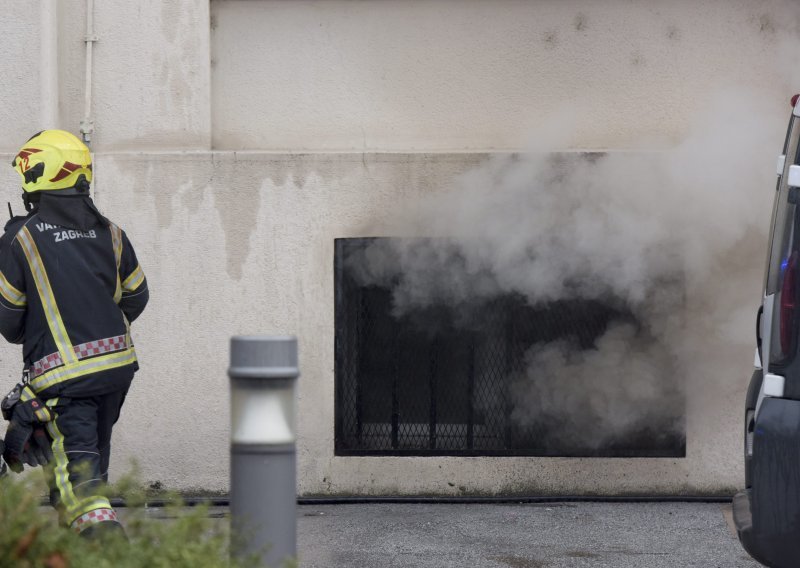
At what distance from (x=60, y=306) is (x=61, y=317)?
0.04m

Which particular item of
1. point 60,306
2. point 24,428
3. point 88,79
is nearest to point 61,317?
point 60,306

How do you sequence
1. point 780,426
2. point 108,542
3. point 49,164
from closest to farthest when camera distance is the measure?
point 108,542 → point 780,426 → point 49,164

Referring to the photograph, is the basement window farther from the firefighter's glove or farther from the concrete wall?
the firefighter's glove

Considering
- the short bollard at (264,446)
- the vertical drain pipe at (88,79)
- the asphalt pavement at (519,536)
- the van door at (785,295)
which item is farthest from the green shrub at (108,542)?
the vertical drain pipe at (88,79)

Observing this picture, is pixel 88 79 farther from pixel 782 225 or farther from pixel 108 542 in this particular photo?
pixel 108 542

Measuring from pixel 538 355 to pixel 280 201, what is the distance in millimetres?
1671

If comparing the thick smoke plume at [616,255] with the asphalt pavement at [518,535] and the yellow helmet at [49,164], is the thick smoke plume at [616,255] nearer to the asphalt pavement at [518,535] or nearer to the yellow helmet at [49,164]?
the asphalt pavement at [518,535]

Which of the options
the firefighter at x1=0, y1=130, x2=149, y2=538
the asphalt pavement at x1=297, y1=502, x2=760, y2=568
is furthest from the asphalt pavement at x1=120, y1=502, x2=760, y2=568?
the firefighter at x1=0, y1=130, x2=149, y2=538

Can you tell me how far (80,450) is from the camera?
14.8 feet

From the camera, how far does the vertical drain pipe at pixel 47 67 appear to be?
675 centimetres

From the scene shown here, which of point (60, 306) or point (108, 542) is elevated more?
point (60, 306)

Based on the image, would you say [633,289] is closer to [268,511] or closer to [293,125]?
[293,125]

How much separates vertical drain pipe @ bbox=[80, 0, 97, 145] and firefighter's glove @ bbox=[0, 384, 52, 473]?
256cm

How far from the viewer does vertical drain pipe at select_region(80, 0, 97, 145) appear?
268 inches
